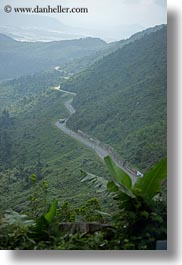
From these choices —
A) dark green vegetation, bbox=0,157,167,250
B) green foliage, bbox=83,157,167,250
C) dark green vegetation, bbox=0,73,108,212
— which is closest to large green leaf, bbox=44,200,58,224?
dark green vegetation, bbox=0,157,167,250

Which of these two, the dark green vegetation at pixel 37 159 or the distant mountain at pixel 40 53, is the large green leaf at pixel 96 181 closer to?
the dark green vegetation at pixel 37 159

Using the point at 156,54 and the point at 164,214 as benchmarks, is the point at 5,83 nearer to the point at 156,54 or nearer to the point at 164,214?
the point at 156,54

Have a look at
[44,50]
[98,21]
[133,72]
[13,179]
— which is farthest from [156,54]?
[13,179]

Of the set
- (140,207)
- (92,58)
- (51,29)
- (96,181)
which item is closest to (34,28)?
(51,29)

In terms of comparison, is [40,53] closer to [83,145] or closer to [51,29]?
[51,29]

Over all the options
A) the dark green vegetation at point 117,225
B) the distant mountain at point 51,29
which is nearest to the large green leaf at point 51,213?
the dark green vegetation at point 117,225

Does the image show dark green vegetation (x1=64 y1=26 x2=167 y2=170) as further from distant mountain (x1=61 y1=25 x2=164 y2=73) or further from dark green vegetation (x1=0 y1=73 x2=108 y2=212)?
dark green vegetation (x1=0 y1=73 x2=108 y2=212)
